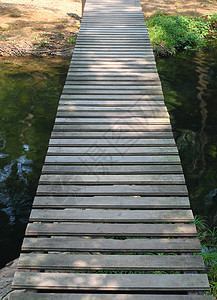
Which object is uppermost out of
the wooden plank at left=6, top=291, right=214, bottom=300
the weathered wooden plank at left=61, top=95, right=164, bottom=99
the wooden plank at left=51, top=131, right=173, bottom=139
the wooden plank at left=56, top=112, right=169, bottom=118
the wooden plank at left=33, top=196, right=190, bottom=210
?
the weathered wooden plank at left=61, top=95, right=164, bottom=99

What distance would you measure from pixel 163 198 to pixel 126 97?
208cm

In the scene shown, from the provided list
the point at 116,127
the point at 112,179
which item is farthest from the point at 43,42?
the point at 112,179

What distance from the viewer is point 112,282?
256cm

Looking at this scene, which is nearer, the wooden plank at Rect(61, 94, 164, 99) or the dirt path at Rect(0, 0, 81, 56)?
the wooden plank at Rect(61, 94, 164, 99)

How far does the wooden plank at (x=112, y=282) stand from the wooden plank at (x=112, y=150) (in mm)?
1623

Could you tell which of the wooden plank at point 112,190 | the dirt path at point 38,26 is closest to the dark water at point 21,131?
the dirt path at point 38,26

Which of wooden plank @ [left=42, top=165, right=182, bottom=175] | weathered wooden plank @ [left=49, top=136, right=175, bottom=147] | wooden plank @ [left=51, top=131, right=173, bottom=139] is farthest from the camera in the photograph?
wooden plank @ [left=51, top=131, right=173, bottom=139]

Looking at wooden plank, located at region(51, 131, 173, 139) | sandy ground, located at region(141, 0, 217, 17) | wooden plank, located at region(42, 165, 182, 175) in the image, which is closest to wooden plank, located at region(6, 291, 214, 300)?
wooden plank, located at region(42, 165, 182, 175)

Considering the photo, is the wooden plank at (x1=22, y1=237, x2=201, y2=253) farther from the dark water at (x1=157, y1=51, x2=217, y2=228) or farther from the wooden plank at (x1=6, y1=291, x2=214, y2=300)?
the dark water at (x1=157, y1=51, x2=217, y2=228)

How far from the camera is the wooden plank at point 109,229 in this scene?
116 inches

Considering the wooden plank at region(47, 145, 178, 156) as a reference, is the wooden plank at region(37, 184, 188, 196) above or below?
below

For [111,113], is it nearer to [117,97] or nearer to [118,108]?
[118,108]

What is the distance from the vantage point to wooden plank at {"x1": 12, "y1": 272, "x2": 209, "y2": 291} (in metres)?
2.54

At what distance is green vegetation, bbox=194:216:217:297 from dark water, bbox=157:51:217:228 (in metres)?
0.19
